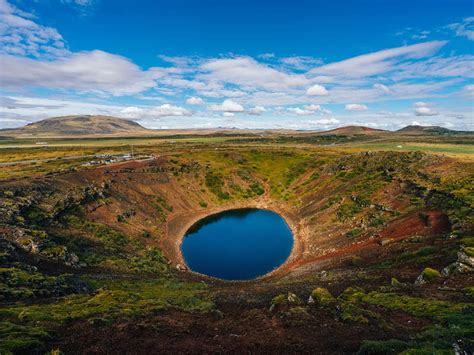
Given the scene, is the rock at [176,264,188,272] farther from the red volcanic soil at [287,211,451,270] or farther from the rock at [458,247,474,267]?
the rock at [458,247,474,267]

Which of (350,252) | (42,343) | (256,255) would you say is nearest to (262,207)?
(256,255)

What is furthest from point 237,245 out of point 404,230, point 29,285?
point 29,285

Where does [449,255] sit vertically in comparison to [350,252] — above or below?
above

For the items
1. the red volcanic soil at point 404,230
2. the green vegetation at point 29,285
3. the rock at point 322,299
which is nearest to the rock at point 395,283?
the rock at point 322,299

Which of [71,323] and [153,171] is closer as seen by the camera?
[71,323]

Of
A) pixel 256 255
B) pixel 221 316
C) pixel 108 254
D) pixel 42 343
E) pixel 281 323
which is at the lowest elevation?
pixel 256 255

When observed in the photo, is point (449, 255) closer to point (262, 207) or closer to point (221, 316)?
point (221, 316)

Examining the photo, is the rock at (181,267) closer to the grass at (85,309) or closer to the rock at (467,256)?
the grass at (85,309)

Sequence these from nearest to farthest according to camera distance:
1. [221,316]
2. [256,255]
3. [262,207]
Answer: [221,316] < [256,255] < [262,207]

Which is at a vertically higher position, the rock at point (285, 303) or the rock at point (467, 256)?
the rock at point (467, 256)

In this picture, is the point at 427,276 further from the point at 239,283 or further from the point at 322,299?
the point at 239,283
